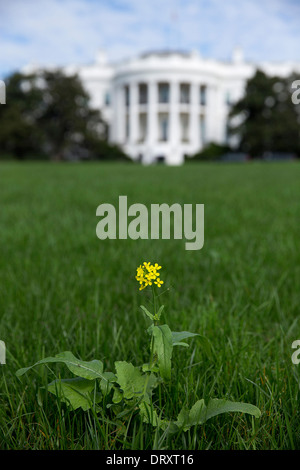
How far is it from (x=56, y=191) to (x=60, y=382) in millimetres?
6185

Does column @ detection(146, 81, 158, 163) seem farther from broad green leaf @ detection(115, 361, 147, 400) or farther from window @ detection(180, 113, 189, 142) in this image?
broad green leaf @ detection(115, 361, 147, 400)

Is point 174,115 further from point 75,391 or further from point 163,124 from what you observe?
point 75,391

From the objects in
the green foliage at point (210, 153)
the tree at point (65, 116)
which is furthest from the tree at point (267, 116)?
the tree at point (65, 116)

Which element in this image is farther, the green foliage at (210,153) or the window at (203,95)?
the window at (203,95)

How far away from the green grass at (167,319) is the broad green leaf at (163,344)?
0.41 ft

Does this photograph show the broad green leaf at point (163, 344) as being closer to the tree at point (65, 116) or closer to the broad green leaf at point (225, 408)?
the broad green leaf at point (225, 408)

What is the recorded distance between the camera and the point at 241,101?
4038 cm

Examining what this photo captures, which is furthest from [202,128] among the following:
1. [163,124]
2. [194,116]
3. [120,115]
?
[120,115]

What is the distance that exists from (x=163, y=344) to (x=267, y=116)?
41723 mm

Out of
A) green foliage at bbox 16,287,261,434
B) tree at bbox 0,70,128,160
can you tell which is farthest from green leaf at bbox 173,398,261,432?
tree at bbox 0,70,128,160

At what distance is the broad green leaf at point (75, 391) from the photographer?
98cm

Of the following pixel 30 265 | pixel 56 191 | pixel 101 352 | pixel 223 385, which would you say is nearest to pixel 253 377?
pixel 223 385

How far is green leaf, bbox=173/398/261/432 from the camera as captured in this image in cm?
93

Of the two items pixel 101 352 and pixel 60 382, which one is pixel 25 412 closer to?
pixel 60 382
